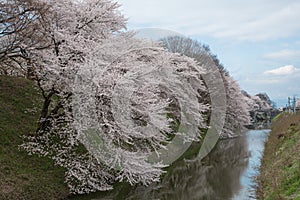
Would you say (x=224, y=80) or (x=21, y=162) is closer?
(x=21, y=162)

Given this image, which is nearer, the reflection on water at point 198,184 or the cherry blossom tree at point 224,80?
the reflection on water at point 198,184

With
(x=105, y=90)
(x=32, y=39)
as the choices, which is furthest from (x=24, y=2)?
(x=105, y=90)

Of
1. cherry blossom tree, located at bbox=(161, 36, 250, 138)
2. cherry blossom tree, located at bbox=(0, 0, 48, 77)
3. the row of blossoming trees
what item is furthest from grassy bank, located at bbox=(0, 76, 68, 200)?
cherry blossom tree, located at bbox=(161, 36, 250, 138)

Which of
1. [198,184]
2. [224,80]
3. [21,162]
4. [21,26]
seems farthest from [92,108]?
[224,80]

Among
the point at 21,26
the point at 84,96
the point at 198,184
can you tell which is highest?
the point at 21,26

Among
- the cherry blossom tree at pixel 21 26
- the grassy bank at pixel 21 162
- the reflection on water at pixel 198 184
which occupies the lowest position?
the reflection on water at pixel 198 184

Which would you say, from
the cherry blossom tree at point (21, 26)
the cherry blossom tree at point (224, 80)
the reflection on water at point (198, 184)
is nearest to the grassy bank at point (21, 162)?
the reflection on water at point (198, 184)

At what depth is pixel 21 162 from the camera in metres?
11.2

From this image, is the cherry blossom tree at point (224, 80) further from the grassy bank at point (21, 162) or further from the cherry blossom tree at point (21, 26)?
the cherry blossom tree at point (21, 26)

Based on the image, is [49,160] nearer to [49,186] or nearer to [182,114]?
[49,186]

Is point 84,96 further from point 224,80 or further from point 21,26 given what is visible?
point 224,80

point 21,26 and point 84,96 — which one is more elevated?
point 21,26

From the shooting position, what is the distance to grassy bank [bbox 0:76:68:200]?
9.85 metres

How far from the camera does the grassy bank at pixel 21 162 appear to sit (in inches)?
388
